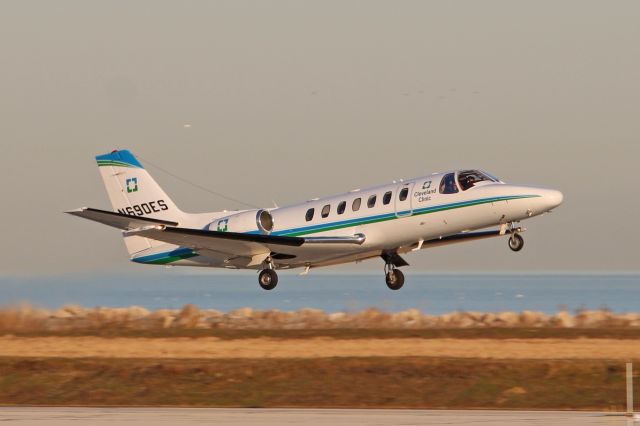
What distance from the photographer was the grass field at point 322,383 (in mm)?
23391

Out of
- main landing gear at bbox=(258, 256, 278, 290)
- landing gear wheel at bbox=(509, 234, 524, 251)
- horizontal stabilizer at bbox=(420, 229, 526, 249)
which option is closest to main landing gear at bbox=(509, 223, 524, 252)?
landing gear wheel at bbox=(509, 234, 524, 251)

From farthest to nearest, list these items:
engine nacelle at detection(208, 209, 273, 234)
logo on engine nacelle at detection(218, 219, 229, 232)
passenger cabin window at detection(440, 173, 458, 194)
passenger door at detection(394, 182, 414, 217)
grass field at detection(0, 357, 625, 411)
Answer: logo on engine nacelle at detection(218, 219, 229, 232), engine nacelle at detection(208, 209, 273, 234), passenger door at detection(394, 182, 414, 217), passenger cabin window at detection(440, 173, 458, 194), grass field at detection(0, 357, 625, 411)

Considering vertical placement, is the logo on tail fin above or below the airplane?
above

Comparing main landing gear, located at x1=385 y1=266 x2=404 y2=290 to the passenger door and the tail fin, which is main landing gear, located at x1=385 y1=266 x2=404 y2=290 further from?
the tail fin

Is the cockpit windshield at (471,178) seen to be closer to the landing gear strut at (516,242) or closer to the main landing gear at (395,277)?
the landing gear strut at (516,242)

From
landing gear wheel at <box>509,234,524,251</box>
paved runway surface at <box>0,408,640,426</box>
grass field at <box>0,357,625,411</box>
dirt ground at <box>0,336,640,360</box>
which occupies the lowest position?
paved runway surface at <box>0,408,640,426</box>

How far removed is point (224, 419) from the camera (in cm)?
1892

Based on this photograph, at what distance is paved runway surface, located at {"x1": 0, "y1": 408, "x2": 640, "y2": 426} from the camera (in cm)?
1822

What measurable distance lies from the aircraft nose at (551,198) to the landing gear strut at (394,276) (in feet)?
20.6

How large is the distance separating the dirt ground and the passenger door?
3.49m

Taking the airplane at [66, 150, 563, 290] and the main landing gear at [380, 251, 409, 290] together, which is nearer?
the airplane at [66, 150, 563, 290]

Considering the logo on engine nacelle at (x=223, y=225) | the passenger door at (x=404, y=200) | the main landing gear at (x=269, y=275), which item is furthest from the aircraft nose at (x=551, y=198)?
the logo on engine nacelle at (x=223, y=225)

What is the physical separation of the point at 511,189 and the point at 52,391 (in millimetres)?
11591

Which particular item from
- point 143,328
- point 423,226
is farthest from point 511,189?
point 143,328
